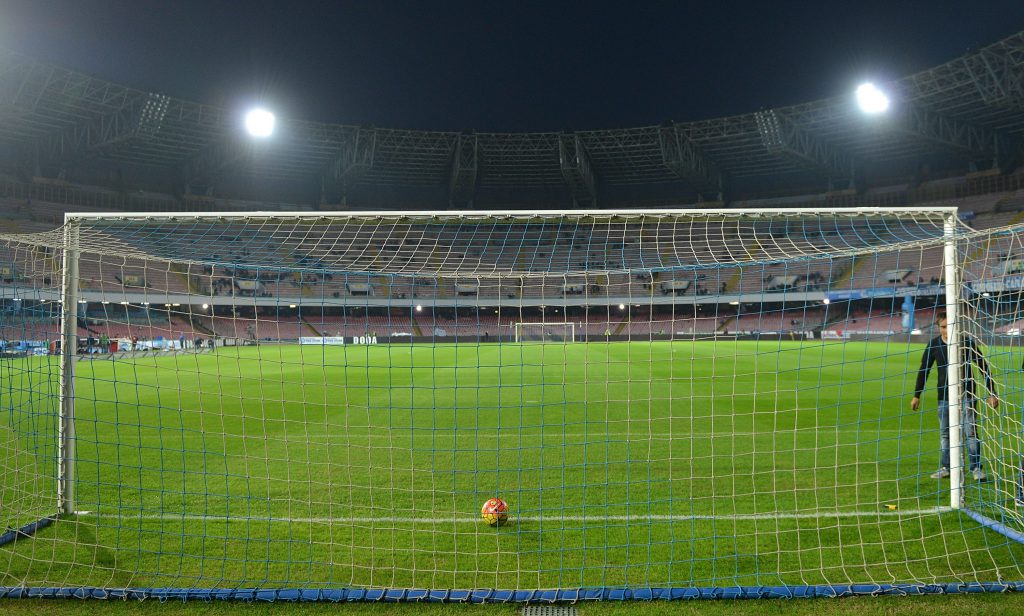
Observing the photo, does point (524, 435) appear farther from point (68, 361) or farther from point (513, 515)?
point (68, 361)

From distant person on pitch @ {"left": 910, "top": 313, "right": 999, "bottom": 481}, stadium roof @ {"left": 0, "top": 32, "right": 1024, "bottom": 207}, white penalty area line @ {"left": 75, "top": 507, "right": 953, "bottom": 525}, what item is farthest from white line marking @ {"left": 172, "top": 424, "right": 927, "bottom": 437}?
stadium roof @ {"left": 0, "top": 32, "right": 1024, "bottom": 207}

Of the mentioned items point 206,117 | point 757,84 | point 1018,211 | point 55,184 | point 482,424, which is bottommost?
point 482,424

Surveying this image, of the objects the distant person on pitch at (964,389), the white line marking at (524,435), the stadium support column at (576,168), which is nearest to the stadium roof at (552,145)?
the stadium support column at (576,168)

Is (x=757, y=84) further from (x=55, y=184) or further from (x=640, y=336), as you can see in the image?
(x=55, y=184)

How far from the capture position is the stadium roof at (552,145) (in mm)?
31875

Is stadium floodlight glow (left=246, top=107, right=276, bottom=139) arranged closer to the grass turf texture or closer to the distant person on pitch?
the grass turf texture

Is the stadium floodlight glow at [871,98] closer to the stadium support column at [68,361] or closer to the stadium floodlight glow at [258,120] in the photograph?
the stadium floodlight glow at [258,120]

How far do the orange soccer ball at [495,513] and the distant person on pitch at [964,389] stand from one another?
12.3 feet

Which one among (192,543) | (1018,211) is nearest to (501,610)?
(192,543)

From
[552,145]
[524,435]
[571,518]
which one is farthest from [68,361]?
[552,145]

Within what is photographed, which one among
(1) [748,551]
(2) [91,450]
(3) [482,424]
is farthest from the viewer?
(3) [482,424]

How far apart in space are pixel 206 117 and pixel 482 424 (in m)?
34.7

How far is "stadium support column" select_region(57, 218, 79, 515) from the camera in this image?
4.99m

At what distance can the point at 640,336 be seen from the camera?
137 feet
